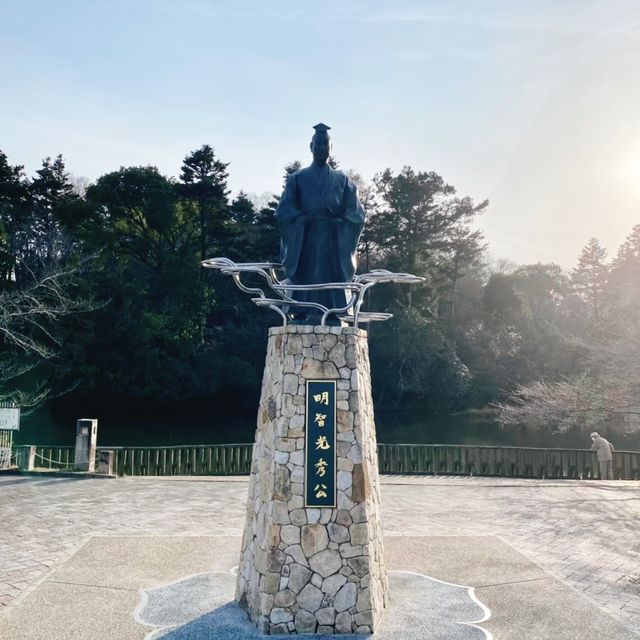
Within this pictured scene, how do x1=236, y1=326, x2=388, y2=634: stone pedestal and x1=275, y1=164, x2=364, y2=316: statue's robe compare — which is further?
x1=275, y1=164, x2=364, y2=316: statue's robe

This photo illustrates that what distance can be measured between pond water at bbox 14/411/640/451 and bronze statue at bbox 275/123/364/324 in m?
20.8

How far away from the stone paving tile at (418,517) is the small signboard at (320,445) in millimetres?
3104

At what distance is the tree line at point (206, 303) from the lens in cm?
2581

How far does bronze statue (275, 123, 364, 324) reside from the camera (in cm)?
661

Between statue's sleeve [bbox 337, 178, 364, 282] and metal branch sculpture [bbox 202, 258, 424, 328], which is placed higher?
statue's sleeve [bbox 337, 178, 364, 282]

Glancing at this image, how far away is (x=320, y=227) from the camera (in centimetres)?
667

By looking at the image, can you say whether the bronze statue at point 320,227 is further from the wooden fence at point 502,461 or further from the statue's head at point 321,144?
the wooden fence at point 502,461

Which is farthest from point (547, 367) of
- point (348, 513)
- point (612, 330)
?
point (348, 513)

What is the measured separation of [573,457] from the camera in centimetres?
1472

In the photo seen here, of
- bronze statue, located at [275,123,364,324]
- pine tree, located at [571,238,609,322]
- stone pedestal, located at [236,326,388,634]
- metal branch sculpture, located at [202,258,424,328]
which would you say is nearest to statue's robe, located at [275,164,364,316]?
bronze statue, located at [275,123,364,324]

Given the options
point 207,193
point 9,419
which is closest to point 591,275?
point 207,193

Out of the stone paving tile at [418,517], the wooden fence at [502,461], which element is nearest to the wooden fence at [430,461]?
the wooden fence at [502,461]

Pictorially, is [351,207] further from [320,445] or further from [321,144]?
[320,445]

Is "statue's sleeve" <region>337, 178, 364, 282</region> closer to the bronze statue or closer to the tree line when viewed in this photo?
the bronze statue
